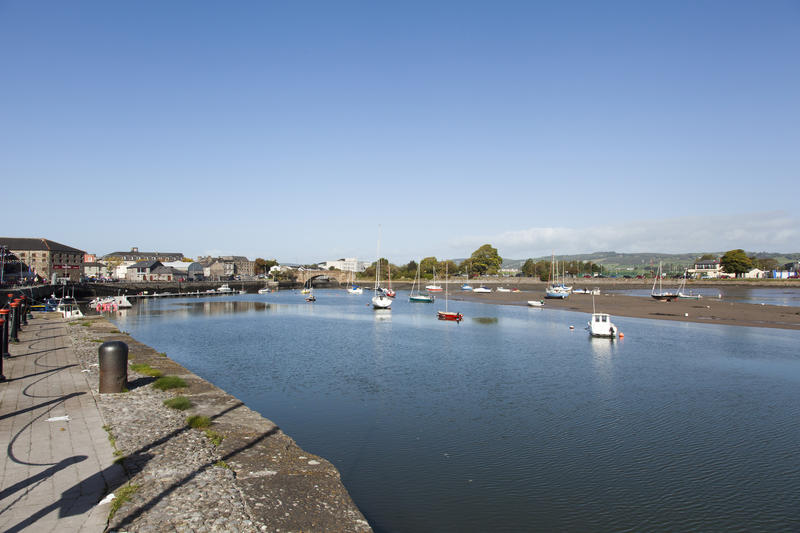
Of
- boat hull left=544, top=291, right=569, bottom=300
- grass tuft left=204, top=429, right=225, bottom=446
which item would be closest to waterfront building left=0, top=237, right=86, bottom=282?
boat hull left=544, top=291, right=569, bottom=300

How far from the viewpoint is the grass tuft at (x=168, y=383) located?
17086 millimetres

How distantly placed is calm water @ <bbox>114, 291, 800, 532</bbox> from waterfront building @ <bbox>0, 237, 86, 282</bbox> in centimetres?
11685

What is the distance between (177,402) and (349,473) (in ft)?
18.0

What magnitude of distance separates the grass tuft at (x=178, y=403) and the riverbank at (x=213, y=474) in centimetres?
12

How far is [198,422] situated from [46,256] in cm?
15018

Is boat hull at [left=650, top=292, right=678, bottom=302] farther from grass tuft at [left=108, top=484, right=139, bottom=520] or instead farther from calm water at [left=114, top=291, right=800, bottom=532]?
grass tuft at [left=108, top=484, right=139, bottom=520]

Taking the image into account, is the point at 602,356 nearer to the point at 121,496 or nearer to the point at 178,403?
the point at 178,403

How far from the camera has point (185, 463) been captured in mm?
10359

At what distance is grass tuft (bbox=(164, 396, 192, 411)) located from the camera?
14680mm

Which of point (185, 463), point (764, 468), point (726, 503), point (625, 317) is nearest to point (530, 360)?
point (764, 468)

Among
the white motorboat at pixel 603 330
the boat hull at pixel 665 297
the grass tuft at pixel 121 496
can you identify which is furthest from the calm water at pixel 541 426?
the boat hull at pixel 665 297

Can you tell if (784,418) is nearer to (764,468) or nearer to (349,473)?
(764,468)

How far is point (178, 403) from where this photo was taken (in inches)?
583

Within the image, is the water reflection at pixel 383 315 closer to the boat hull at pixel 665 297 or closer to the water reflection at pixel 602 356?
the water reflection at pixel 602 356
